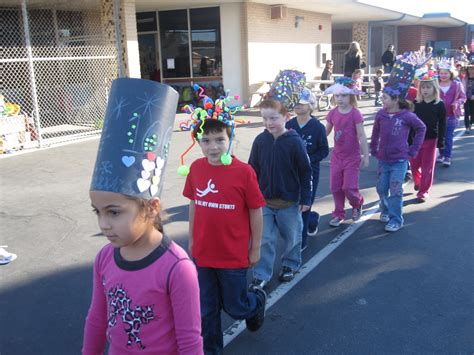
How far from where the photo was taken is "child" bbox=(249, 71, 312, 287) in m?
4.02

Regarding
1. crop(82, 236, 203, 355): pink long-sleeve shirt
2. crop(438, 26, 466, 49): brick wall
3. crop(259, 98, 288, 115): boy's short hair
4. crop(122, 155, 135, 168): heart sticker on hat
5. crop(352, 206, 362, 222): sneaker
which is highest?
crop(438, 26, 466, 49): brick wall

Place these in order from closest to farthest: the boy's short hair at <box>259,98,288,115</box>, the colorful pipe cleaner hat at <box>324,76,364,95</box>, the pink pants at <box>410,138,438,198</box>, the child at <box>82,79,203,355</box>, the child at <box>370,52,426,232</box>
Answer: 1. the child at <box>82,79,203,355</box>
2. the boy's short hair at <box>259,98,288,115</box>
3. the colorful pipe cleaner hat at <box>324,76,364,95</box>
4. the child at <box>370,52,426,232</box>
5. the pink pants at <box>410,138,438,198</box>

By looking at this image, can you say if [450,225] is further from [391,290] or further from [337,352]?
Answer: [337,352]

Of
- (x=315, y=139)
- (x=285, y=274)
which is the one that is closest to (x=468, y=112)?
(x=315, y=139)

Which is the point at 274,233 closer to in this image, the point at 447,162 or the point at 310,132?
the point at 310,132

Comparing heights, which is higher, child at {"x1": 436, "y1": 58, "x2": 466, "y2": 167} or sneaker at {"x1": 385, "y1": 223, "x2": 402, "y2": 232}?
child at {"x1": 436, "y1": 58, "x2": 466, "y2": 167}

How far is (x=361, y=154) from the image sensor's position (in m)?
5.84

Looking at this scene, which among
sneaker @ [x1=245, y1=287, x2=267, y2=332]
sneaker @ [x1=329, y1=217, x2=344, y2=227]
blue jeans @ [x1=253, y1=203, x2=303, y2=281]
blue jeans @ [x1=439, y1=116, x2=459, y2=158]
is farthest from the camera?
blue jeans @ [x1=439, y1=116, x2=459, y2=158]

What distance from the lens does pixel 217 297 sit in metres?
3.20

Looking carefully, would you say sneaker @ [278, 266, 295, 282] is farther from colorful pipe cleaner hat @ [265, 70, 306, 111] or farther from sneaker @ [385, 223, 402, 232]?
sneaker @ [385, 223, 402, 232]

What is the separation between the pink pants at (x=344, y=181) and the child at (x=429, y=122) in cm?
156

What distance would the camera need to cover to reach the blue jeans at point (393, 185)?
18.4ft

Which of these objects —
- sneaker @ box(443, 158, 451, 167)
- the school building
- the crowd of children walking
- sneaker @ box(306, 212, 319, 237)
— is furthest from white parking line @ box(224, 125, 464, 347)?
the school building

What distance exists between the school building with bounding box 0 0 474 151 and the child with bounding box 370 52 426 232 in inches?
310
